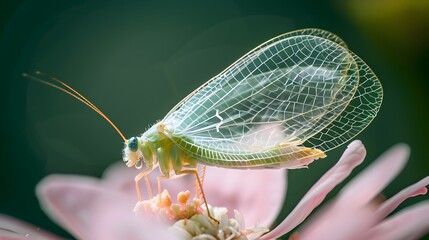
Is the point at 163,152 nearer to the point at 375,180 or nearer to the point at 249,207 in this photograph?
the point at 249,207

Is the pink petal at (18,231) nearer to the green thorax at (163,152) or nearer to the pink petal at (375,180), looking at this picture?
the green thorax at (163,152)

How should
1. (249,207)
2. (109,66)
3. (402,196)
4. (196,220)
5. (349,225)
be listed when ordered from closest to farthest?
(349,225) < (402,196) < (196,220) < (249,207) < (109,66)

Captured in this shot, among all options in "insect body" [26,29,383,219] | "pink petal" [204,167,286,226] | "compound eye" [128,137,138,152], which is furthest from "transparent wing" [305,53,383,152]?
"compound eye" [128,137,138,152]

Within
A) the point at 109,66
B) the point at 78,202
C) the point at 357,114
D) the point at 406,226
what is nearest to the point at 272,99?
the point at 357,114

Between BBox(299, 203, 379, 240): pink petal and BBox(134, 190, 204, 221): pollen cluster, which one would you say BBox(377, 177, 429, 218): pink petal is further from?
BBox(134, 190, 204, 221): pollen cluster

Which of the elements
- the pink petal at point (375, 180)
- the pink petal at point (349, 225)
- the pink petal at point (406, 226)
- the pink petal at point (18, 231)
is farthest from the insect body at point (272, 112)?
the pink petal at point (349, 225)

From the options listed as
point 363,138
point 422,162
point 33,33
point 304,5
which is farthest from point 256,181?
point 33,33
